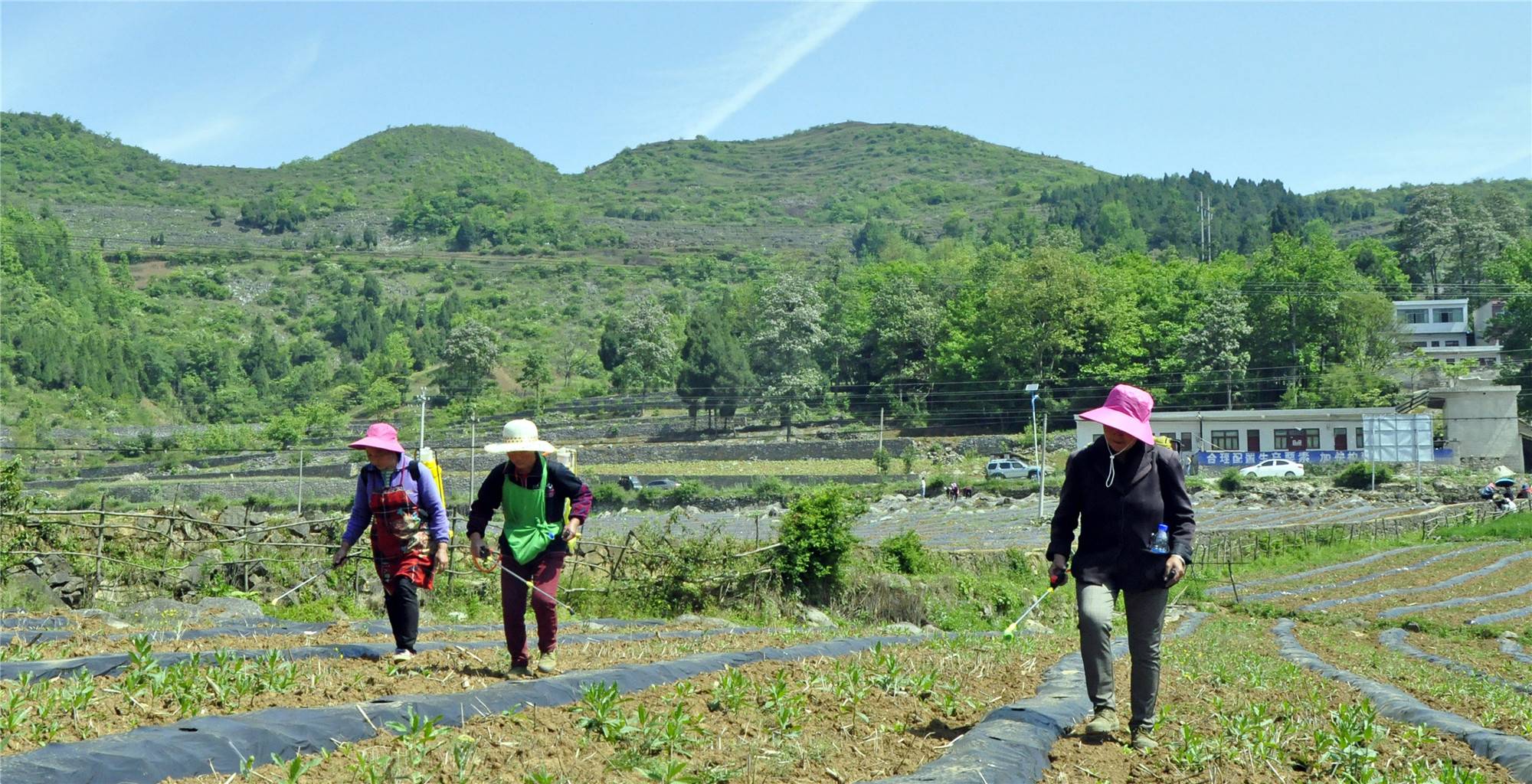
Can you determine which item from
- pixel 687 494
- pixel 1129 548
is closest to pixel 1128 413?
pixel 1129 548

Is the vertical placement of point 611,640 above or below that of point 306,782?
below

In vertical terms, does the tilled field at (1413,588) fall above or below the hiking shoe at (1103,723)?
below

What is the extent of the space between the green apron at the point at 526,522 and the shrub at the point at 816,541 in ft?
34.9

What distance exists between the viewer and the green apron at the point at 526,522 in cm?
797

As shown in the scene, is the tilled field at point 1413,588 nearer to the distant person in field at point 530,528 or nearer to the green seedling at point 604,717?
the distant person in field at point 530,528

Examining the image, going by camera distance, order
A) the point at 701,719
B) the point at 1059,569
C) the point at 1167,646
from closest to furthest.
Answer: the point at 701,719
the point at 1059,569
the point at 1167,646

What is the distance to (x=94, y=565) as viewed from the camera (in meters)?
17.4

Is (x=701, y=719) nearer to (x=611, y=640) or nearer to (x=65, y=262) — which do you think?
(x=611, y=640)

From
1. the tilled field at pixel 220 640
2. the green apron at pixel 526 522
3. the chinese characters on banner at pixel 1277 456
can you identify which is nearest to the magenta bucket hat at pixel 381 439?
the green apron at pixel 526 522

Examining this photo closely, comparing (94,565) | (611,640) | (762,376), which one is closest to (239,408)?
(762,376)

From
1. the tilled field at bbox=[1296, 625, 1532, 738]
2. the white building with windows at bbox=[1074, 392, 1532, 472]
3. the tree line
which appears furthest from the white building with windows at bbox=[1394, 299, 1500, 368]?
the tilled field at bbox=[1296, 625, 1532, 738]

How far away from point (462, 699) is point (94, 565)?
13.2 metres

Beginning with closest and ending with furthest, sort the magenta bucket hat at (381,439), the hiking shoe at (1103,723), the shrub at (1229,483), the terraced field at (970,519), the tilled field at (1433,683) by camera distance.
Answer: the hiking shoe at (1103,723) → the magenta bucket hat at (381,439) → the tilled field at (1433,683) → the terraced field at (970,519) → the shrub at (1229,483)

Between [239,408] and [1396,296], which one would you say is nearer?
[239,408]
